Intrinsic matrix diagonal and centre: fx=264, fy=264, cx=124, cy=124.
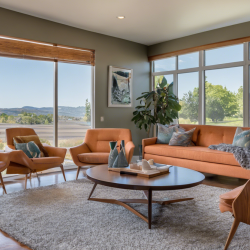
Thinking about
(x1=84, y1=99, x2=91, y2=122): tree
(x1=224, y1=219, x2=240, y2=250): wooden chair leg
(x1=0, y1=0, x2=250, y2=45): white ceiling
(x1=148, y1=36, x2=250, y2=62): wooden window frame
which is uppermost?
(x1=0, y1=0, x2=250, y2=45): white ceiling

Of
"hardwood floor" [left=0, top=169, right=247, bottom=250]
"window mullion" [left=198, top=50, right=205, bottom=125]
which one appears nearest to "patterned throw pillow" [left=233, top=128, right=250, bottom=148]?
"hardwood floor" [left=0, top=169, right=247, bottom=250]

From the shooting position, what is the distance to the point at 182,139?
4.54 metres

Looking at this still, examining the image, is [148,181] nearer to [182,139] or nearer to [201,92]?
[182,139]

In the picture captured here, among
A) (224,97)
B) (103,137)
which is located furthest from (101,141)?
(224,97)

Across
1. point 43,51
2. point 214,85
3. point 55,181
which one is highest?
point 43,51

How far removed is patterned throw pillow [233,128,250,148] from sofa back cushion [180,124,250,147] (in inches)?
11.0

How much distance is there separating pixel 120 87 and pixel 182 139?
197cm

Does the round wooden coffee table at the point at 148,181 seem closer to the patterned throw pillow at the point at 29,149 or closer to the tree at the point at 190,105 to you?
the patterned throw pillow at the point at 29,149

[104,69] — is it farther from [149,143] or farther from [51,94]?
[149,143]

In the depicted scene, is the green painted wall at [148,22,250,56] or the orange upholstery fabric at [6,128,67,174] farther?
the green painted wall at [148,22,250,56]

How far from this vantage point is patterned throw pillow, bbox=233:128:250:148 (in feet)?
12.5

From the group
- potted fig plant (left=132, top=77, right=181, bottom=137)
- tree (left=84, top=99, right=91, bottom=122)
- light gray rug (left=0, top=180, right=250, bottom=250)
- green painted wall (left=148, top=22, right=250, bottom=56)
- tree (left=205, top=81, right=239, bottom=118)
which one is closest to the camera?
light gray rug (left=0, top=180, right=250, bottom=250)

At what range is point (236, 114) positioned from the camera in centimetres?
490

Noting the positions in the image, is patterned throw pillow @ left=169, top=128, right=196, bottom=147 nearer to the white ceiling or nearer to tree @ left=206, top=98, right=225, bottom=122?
tree @ left=206, top=98, right=225, bottom=122
